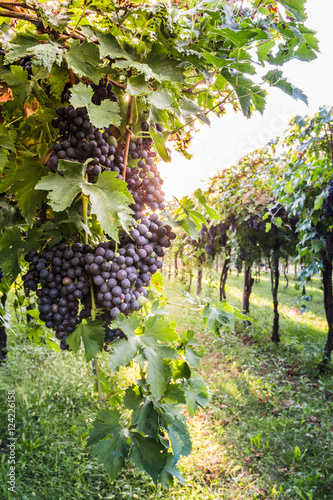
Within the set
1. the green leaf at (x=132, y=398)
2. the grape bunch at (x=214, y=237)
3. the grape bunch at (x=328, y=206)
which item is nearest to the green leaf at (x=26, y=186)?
the green leaf at (x=132, y=398)

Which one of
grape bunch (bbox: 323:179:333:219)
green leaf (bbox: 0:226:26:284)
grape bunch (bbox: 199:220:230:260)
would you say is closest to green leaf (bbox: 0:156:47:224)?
green leaf (bbox: 0:226:26:284)

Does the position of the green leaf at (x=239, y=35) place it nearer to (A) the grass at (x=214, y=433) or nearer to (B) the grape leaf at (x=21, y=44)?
(B) the grape leaf at (x=21, y=44)

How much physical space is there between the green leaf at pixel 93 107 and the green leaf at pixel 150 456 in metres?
0.75

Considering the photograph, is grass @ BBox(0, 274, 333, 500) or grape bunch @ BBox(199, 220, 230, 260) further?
grape bunch @ BBox(199, 220, 230, 260)

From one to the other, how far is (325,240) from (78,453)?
3620mm

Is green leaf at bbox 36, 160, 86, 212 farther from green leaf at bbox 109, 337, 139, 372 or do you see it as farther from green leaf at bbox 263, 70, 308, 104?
green leaf at bbox 263, 70, 308, 104

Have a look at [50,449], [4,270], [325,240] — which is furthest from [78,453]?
[325,240]

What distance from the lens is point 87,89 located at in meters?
0.71

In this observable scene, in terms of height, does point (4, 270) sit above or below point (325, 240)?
below

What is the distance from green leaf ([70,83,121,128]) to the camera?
0.68 metres

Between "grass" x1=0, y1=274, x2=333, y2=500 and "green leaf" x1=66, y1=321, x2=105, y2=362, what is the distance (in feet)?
2.44

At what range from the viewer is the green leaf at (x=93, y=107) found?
26.7 inches

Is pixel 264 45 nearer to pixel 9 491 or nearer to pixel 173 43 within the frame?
pixel 173 43

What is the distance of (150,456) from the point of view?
0.78m
